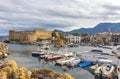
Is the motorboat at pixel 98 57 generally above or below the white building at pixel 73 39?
above

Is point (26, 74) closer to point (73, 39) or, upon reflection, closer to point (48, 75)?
point (48, 75)

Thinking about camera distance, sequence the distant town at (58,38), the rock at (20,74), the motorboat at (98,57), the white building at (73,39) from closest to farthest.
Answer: the rock at (20,74), the motorboat at (98,57), the distant town at (58,38), the white building at (73,39)

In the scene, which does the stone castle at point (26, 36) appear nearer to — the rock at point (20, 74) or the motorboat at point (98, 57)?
the motorboat at point (98, 57)

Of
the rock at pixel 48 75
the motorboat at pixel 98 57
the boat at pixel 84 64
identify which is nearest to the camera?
the rock at pixel 48 75

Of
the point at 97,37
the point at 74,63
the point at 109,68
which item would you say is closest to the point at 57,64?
the point at 74,63

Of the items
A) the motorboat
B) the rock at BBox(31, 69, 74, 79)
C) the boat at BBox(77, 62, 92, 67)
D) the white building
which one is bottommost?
the white building

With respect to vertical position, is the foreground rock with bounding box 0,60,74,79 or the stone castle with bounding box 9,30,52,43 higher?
the foreground rock with bounding box 0,60,74,79

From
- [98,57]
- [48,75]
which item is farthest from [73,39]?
[48,75]

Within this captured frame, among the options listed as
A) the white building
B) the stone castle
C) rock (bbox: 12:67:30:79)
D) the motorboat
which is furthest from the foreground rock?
the stone castle

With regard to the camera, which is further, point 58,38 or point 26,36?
point 26,36

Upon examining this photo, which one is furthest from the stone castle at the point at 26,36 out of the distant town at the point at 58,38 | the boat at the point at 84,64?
the boat at the point at 84,64

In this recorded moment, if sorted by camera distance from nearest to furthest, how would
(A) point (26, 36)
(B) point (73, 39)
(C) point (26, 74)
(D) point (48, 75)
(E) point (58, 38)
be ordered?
1. (D) point (48, 75)
2. (C) point (26, 74)
3. (E) point (58, 38)
4. (B) point (73, 39)
5. (A) point (26, 36)

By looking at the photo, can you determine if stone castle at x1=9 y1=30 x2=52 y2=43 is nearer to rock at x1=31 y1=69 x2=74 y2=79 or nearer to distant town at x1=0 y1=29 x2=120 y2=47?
distant town at x1=0 y1=29 x2=120 y2=47

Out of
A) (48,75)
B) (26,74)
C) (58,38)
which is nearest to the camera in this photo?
(48,75)
